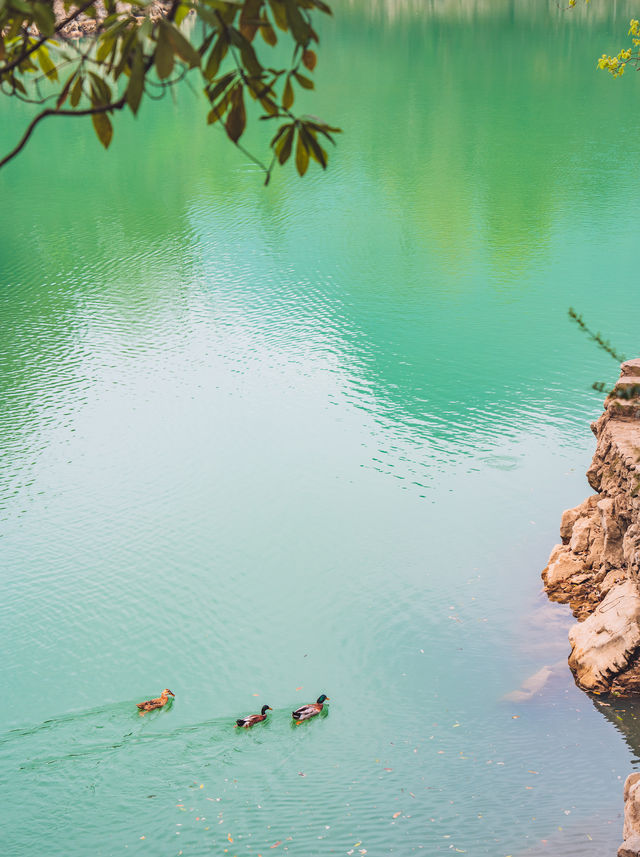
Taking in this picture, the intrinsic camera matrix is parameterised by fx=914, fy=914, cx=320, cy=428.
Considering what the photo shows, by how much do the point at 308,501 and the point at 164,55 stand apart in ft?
24.6

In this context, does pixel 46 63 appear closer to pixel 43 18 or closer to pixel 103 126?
pixel 103 126

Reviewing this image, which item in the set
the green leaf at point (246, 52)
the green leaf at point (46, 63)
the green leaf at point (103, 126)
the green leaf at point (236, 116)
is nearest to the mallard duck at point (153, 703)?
the green leaf at point (46, 63)

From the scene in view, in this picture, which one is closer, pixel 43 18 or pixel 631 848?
pixel 43 18

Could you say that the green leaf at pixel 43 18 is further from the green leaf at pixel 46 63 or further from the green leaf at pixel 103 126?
the green leaf at pixel 46 63

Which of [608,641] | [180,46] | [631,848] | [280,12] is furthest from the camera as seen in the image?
[608,641]

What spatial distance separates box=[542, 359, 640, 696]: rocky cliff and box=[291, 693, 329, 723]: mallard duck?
180cm

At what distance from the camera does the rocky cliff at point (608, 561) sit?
6219mm

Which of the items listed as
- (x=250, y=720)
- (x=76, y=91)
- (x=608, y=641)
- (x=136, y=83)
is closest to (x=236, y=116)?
(x=136, y=83)

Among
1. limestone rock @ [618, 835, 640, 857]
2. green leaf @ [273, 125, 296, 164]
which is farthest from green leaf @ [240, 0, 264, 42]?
limestone rock @ [618, 835, 640, 857]

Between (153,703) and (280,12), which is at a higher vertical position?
(280,12)

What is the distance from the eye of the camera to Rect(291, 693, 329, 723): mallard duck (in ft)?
20.7

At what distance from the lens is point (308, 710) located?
20.9 feet

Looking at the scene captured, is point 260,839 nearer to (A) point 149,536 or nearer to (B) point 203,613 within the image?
(B) point 203,613

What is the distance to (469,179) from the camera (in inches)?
783
